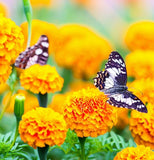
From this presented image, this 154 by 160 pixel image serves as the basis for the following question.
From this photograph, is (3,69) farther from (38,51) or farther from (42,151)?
(38,51)

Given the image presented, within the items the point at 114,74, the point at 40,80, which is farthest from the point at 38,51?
the point at 114,74

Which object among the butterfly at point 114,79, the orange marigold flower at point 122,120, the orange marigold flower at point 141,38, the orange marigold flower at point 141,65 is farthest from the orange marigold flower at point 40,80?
the orange marigold flower at point 141,38

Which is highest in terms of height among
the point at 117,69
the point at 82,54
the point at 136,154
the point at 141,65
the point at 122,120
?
the point at 82,54

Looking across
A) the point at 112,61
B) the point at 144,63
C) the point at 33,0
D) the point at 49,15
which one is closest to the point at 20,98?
the point at 112,61

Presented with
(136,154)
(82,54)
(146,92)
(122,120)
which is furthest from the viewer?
(82,54)

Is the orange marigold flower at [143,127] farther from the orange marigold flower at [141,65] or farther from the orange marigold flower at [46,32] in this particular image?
the orange marigold flower at [46,32]

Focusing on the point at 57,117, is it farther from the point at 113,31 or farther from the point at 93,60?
the point at 113,31
